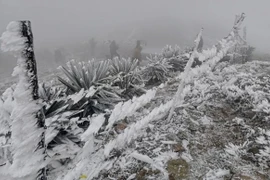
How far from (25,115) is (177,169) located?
177 cm

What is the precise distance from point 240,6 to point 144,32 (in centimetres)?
12884

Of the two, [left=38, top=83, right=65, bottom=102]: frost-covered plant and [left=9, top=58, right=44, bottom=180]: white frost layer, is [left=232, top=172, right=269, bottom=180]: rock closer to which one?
[left=9, top=58, right=44, bottom=180]: white frost layer

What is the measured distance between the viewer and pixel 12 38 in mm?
984

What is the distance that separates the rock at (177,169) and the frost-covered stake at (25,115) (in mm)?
1506

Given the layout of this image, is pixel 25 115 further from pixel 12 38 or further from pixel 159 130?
pixel 159 130

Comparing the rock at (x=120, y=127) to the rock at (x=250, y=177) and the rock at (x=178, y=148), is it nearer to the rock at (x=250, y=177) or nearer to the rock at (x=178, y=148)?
the rock at (x=178, y=148)

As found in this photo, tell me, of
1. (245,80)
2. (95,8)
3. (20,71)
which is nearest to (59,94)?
(20,71)

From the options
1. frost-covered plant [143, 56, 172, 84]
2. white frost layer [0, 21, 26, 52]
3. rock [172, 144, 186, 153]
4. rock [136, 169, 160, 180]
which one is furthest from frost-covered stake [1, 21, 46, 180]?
frost-covered plant [143, 56, 172, 84]

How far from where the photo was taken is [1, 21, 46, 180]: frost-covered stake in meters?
1.03

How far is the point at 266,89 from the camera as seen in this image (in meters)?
4.09

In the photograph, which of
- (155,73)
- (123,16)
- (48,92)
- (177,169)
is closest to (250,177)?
(177,169)

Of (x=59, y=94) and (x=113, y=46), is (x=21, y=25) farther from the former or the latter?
(x=113, y=46)

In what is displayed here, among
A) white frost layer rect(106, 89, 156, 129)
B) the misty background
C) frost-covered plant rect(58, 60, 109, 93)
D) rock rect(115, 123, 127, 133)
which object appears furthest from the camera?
the misty background

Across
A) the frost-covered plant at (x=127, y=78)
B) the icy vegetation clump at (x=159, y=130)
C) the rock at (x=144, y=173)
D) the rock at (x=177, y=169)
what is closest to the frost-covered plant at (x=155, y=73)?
the frost-covered plant at (x=127, y=78)
